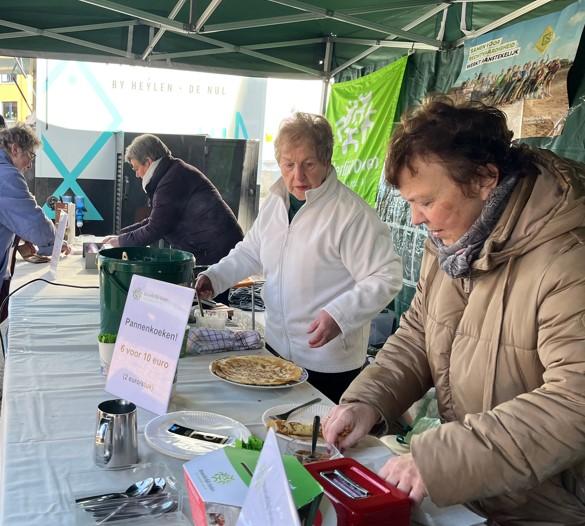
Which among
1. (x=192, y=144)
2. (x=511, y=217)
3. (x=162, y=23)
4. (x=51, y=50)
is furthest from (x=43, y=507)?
(x=192, y=144)

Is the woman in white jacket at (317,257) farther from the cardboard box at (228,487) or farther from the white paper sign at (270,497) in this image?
the white paper sign at (270,497)

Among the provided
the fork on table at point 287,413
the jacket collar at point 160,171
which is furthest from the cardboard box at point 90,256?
the fork on table at point 287,413

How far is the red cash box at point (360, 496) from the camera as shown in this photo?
0.79m

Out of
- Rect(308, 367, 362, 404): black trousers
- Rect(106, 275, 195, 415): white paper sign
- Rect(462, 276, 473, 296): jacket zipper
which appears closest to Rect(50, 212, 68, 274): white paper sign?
Rect(308, 367, 362, 404): black trousers

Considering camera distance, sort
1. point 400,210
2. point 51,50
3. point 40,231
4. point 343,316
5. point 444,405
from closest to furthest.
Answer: point 444,405 → point 343,316 → point 40,231 → point 400,210 → point 51,50

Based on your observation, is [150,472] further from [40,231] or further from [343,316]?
[40,231]

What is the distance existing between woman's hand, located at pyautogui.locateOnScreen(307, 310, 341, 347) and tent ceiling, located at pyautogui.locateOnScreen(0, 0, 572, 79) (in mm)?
2091

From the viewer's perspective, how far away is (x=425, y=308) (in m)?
1.31

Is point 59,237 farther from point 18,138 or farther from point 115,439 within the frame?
point 115,439

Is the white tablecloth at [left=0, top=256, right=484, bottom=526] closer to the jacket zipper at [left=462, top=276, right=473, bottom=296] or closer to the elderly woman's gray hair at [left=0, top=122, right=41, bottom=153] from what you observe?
the jacket zipper at [left=462, top=276, right=473, bottom=296]

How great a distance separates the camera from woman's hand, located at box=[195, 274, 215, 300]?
2102 mm

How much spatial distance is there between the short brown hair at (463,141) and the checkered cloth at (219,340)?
89cm

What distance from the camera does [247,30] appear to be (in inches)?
167

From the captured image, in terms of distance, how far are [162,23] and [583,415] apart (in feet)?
11.3
